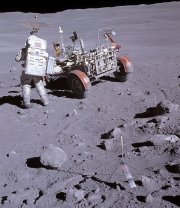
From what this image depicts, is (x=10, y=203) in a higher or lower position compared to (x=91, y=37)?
lower

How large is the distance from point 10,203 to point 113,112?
3007 mm

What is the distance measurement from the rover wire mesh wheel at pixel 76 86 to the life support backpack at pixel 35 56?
0.85 meters

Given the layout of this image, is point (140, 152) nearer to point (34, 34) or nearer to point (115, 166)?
point (115, 166)

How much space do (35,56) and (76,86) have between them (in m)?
1.22

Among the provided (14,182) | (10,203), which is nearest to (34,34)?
(14,182)

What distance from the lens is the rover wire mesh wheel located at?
7.55 meters

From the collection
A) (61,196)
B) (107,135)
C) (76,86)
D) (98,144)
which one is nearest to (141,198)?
(61,196)

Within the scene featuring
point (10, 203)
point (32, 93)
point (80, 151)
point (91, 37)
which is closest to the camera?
point (10, 203)

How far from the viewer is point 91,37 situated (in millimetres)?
15914

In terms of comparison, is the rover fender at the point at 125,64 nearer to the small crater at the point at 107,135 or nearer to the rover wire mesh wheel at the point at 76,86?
the rover wire mesh wheel at the point at 76,86

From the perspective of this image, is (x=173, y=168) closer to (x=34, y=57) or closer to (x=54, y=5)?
(x=34, y=57)

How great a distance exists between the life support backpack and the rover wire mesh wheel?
0.85m

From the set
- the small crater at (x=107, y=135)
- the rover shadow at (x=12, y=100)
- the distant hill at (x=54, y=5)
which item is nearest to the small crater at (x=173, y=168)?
the small crater at (x=107, y=135)

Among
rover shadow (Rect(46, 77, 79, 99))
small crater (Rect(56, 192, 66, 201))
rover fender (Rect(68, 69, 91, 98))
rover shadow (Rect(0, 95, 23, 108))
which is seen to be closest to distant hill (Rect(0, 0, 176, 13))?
rover shadow (Rect(46, 77, 79, 99))
